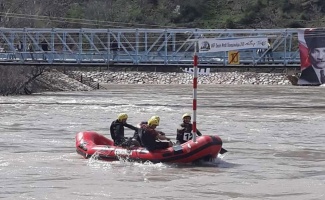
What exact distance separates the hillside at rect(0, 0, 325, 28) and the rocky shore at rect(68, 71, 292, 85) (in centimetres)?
1072

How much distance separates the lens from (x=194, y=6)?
117625 mm

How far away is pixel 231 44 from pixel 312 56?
14.8 ft

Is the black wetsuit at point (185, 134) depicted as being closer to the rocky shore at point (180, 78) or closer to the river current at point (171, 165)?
the river current at point (171, 165)

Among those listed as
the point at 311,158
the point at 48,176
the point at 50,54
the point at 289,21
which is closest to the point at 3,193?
the point at 48,176

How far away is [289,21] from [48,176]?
9436cm

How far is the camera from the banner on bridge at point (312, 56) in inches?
2011

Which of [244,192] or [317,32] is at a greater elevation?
[317,32]

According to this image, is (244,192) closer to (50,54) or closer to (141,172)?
(141,172)

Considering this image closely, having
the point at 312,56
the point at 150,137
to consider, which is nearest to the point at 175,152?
the point at 150,137

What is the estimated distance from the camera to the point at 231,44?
5191 centimetres

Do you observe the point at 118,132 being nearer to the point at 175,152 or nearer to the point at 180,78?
the point at 175,152

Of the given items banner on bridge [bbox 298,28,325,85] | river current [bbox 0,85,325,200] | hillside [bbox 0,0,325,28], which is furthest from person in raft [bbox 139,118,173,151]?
hillside [bbox 0,0,325,28]

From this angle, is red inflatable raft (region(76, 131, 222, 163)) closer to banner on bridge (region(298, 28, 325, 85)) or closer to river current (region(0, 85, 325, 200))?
river current (region(0, 85, 325, 200))

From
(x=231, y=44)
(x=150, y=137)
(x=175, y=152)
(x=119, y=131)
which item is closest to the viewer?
(x=175, y=152)
